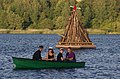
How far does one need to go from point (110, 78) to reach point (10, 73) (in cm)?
975

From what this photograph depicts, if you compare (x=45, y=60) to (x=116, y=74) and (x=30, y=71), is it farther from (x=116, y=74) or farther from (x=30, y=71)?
(x=116, y=74)

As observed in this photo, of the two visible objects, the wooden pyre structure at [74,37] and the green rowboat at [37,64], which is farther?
the wooden pyre structure at [74,37]

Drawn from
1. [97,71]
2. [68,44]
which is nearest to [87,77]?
[97,71]

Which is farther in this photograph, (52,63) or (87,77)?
(52,63)

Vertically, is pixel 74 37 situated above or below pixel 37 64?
below

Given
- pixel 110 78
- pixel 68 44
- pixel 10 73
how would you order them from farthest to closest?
1. pixel 68 44
2. pixel 10 73
3. pixel 110 78

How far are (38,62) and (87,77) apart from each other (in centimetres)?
586

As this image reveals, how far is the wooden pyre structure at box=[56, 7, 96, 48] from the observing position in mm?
85438

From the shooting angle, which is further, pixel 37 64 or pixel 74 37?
pixel 74 37

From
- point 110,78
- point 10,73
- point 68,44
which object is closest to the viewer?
point 110,78

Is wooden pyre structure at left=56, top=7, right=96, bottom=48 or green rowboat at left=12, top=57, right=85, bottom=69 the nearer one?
green rowboat at left=12, top=57, right=85, bottom=69

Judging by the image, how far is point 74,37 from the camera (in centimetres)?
8656

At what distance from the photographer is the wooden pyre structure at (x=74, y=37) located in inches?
3364

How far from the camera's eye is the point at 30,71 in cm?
4650
